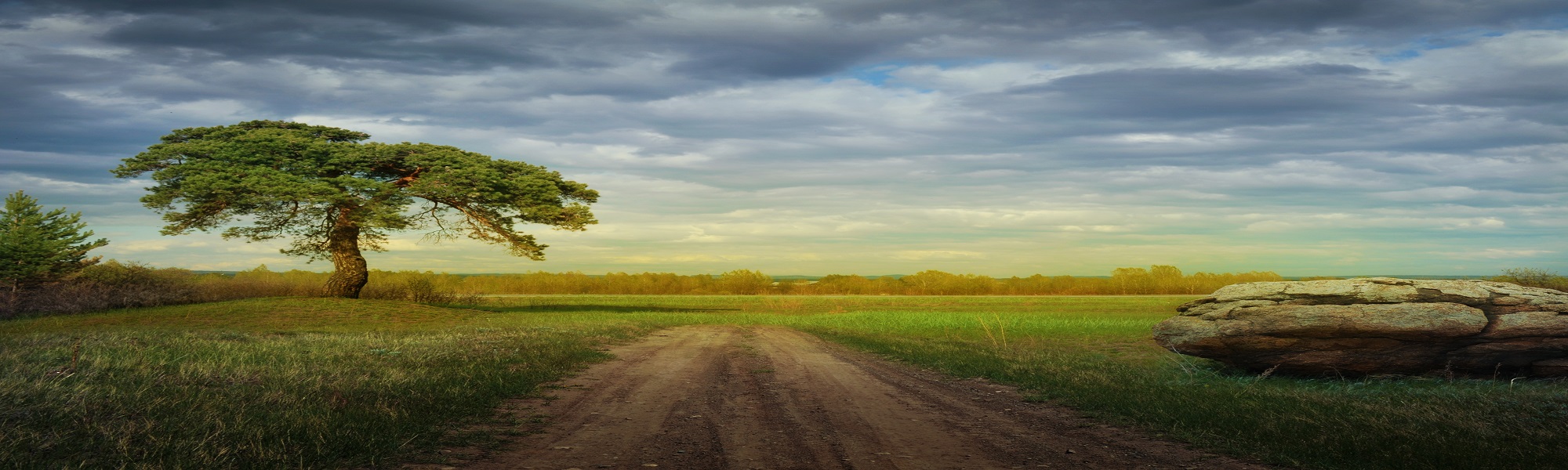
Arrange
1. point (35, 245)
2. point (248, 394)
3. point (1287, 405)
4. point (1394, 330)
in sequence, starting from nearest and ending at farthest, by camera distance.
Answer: point (248, 394) → point (1287, 405) → point (1394, 330) → point (35, 245)

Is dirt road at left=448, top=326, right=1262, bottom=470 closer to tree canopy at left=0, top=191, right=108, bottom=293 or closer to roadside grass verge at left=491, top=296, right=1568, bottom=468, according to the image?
roadside grass verge at left=491, top=296, right=1568, bottom=468

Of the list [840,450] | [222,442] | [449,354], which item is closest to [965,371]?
[840,450]

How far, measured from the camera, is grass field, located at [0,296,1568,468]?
755 centimetres

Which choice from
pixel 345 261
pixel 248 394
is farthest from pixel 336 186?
pixel 248 394

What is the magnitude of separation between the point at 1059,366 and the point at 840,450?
30.0 ft

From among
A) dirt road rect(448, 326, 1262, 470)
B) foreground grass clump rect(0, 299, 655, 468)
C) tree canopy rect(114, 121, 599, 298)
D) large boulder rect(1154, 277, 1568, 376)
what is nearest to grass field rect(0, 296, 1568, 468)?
foreground grass clump rect(0, 299, 655, 468)

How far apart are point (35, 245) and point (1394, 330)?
46843 millimetres

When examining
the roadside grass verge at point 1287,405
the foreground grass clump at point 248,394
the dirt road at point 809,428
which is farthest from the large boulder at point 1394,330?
the foreground grass clump at point 248,394

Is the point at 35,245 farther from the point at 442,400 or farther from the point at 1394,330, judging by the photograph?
the point at 1394,330

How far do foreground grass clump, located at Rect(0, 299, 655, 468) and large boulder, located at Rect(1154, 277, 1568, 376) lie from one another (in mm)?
12458

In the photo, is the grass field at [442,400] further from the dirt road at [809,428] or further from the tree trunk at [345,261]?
the tree trunk at [345,261]

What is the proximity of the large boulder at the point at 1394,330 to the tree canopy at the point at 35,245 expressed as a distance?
143 ft

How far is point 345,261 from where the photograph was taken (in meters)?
38.0

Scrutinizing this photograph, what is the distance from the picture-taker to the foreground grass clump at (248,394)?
23.6 ft
